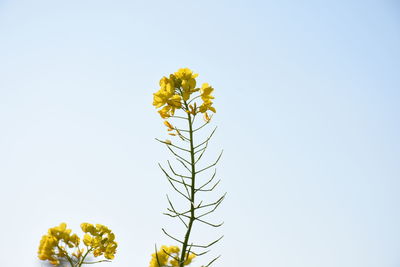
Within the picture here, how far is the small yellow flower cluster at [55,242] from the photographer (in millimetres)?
2632

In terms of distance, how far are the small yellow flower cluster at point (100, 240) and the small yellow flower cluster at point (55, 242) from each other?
0.12 m

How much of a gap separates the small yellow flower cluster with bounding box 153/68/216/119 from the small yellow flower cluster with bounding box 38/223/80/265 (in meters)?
1.44

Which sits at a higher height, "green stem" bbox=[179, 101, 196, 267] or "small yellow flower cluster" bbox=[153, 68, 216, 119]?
"small yellow flower cluster" bbox=[153, 68, 216, 119]

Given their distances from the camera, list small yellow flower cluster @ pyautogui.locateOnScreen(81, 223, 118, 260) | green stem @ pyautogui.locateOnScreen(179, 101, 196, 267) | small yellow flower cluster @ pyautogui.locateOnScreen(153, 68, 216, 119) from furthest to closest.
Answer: small yellow flower cluster @ pyautogui.locateOnScreen(81, 223, 118, 260) < small yellow flower cluster @ pyautogui.locateOnScreen(153, 68, 216, 119) < green stem @ pyautogui.locateOnScreen(179, 101, 196, 267)

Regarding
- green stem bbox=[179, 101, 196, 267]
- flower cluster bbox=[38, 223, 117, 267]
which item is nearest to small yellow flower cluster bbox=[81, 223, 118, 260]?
flower cluster bbox=[38, 223, 117, 267]

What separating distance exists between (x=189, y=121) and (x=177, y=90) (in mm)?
344

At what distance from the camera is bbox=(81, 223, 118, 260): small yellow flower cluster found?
112 inches

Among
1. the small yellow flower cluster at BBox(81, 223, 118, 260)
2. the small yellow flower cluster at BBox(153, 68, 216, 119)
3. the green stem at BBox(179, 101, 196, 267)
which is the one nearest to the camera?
the green stem at BBox(179, 101, 196, 267)

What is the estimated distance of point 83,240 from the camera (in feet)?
9.48

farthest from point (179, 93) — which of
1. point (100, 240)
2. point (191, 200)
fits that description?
point (100, 240)

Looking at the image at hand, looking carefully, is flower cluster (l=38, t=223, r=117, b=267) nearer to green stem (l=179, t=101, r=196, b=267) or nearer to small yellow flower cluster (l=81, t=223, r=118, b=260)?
small yellow flower cluster (l=81, t=223, r=118, b=260)

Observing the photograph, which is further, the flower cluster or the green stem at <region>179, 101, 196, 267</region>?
the flower cluster

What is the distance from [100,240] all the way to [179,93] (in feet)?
4.94

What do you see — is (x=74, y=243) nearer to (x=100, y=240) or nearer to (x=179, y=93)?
(x=100, y=240)
